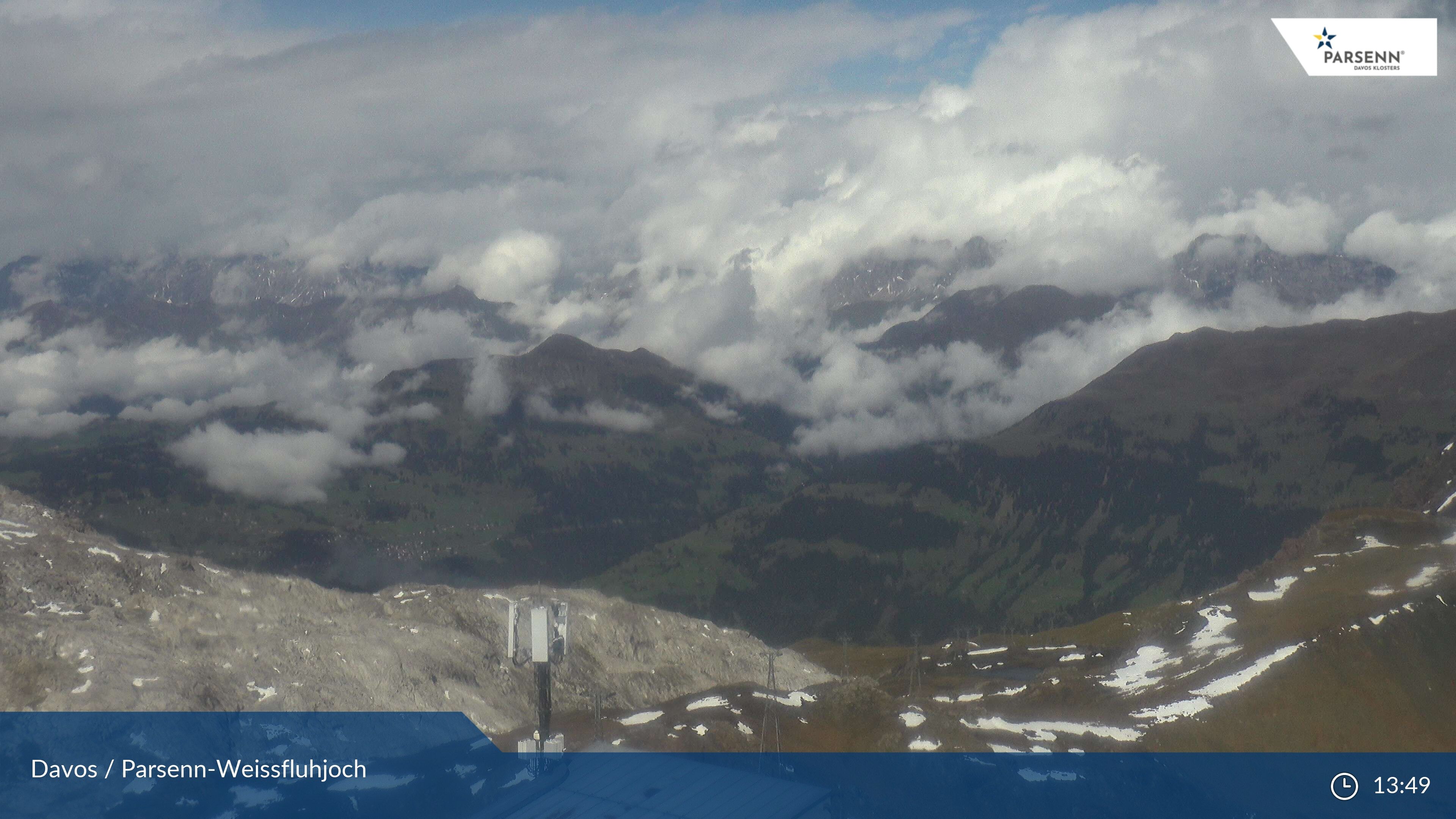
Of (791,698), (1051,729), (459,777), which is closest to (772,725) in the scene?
(791,698)

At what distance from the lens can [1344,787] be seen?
151875mm

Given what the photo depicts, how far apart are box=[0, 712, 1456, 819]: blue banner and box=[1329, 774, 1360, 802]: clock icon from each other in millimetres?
263

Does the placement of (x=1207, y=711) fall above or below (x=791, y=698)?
below

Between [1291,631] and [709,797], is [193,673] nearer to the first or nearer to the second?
[709,797]

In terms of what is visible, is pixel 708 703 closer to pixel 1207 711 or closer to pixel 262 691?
pixel 262 691

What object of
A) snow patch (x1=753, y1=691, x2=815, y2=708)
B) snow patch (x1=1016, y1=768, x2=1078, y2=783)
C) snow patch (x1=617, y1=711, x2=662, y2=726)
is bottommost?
snow patch (x1=1016, y1=768, x2=1078, y2=783)

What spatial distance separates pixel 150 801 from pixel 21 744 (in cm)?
2211

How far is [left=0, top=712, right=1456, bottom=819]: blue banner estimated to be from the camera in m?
129

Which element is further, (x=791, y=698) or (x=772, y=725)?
(x=791, y=698)

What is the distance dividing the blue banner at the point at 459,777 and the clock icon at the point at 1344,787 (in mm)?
263

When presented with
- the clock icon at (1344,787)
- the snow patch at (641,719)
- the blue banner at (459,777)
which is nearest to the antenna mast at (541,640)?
the blue banner at (459,777)

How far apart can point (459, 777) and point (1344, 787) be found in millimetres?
121337

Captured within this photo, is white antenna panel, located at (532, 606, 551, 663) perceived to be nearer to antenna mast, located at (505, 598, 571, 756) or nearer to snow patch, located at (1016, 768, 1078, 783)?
antenna mast, located at (505, 598, 571, 756)

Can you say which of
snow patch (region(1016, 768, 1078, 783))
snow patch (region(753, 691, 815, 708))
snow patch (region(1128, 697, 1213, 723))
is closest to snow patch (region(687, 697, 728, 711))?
snow patch (region(753, 691, 815, 708))
